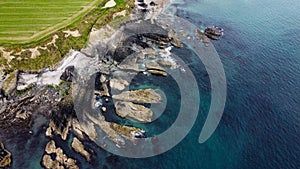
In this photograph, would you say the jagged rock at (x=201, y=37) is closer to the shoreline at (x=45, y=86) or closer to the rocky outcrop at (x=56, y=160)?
the shoreline at (x=45, y=86)

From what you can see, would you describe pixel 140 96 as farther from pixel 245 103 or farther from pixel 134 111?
pixel 245 103

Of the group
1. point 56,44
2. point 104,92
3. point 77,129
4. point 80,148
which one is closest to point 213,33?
point 104,92

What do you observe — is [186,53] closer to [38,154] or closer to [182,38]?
[182,38]

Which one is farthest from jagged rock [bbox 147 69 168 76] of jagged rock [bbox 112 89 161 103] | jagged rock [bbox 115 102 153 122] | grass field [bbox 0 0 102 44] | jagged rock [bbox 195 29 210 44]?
grass field [bbox 0 0 102 44]

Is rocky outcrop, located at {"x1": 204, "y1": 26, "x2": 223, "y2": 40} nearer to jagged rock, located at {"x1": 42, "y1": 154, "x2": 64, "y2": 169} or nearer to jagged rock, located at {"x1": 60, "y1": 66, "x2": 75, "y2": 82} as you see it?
jagged rock, located at {"x1": 60, "y1": 66, "x2": 75, "y2": 82}

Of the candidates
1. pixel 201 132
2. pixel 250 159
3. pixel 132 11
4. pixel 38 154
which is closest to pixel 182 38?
pixel 132 11

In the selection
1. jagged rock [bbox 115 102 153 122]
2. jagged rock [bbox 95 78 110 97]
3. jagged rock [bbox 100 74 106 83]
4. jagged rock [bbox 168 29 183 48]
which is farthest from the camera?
jagged rock [bbox 168 29 183 48]

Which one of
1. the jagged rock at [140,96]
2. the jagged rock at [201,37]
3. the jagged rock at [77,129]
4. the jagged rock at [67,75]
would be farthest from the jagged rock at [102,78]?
the jagged rock at [201,37]
